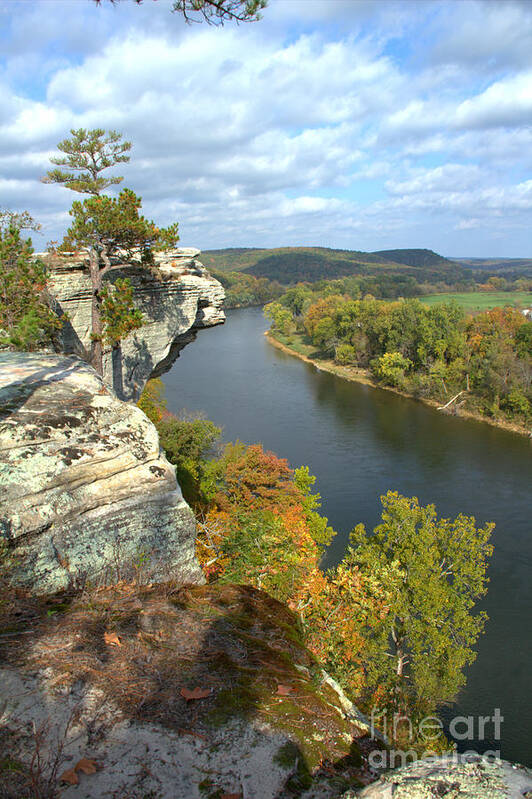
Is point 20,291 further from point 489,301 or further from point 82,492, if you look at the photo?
point 489,301

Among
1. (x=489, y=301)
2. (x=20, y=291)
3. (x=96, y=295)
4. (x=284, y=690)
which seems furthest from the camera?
(x=489, y=301)

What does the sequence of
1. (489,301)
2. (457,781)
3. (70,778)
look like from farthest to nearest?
(489,301), (70,778), (457,781)

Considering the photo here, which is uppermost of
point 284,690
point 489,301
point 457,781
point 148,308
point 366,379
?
point 489,301

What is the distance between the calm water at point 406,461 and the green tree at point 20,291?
1624cm

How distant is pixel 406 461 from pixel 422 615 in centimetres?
1755

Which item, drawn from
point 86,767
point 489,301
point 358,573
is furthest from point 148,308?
point 489,301

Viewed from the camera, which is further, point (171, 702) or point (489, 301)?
point (489, 301)

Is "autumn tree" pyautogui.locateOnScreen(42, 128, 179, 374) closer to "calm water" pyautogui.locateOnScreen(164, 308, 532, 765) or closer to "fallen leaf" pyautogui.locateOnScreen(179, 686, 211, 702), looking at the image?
"fallen leaf" pyautogui.locateOnScreen(179, 686, 211, 702)

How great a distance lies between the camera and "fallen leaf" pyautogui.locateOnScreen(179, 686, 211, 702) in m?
3.58

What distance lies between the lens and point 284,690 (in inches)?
154

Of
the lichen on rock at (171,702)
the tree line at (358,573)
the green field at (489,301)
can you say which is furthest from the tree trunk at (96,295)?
the green field at (489,301)

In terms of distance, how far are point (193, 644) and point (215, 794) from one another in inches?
57.4

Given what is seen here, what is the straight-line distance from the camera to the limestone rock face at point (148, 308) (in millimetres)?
13328

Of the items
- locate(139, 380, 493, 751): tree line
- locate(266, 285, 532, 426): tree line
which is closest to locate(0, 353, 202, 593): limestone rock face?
locate(139, 380, 493, 751): tree line
